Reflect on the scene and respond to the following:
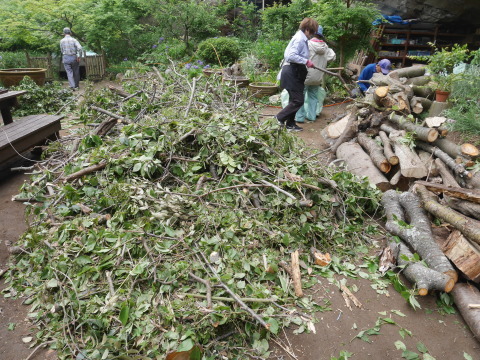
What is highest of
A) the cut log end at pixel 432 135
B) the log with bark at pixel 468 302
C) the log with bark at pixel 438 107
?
the log with bark at pixel 438 107

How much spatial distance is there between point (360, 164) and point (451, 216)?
1.70 m

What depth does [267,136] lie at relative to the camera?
4074 millimetres

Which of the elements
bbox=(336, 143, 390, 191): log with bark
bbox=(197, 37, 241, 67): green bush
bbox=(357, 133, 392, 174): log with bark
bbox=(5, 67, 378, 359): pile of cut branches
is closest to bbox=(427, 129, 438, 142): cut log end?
bbox=(357, 133, 392, 174): log with bark

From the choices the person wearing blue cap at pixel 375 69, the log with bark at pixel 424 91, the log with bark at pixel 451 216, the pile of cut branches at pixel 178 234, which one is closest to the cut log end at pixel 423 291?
the log with bark at pixel 451 216

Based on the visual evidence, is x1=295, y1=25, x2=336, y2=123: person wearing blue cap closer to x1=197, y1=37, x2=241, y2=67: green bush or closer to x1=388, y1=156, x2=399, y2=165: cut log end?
A: x1=388, y1=156, x2=399, y2=165: cut log end

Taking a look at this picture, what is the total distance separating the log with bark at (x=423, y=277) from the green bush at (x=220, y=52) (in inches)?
381

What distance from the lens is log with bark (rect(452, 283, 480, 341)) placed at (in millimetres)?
2534

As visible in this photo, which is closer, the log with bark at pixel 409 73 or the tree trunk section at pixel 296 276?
the tree trunk section at pixel 296 276

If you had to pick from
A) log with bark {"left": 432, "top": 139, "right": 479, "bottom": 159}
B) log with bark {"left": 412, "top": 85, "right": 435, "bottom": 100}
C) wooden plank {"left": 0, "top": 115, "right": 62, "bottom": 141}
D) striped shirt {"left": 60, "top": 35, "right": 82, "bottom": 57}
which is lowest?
log with bark {"left": 432, "top": 139, "right": 479, "bottom": 159}

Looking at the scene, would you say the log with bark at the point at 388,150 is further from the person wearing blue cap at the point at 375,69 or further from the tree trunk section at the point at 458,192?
the person wearing blue cap at the point at 375,69

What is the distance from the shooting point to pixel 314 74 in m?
6.78

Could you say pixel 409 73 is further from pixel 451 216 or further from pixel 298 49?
pixel 451 216

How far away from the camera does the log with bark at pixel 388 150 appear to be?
4.57m

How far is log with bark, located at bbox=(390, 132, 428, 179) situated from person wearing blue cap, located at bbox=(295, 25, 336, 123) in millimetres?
2704
